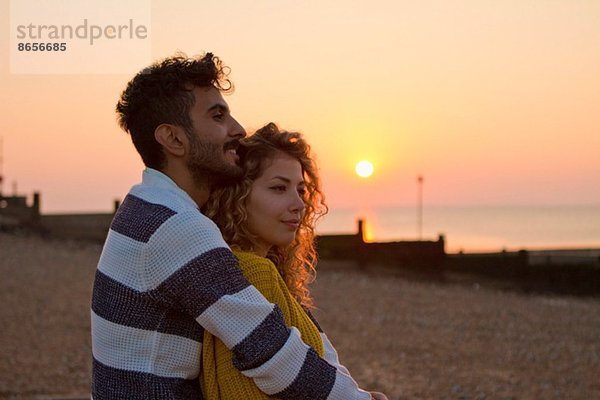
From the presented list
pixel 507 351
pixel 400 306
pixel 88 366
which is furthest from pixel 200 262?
pixel 400 306

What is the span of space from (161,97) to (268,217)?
0.53m

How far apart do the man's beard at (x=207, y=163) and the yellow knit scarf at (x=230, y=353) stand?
0.24 meters

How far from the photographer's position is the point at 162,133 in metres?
2.52

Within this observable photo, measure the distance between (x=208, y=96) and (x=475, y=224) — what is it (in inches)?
4171

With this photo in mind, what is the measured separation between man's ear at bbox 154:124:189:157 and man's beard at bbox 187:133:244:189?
23 mm

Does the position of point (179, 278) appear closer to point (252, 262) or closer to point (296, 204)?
point (252, 262)

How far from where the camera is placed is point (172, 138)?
8.29ft

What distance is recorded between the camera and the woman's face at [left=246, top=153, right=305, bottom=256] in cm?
282

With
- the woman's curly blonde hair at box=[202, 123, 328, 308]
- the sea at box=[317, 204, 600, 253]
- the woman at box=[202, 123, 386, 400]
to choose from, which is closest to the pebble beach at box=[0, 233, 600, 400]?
the woman's curly blonde hair at box=[202, 123, 328, 308]

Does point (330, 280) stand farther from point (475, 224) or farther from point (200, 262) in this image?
point (475, 224)

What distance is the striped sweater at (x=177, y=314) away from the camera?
2.27 meters

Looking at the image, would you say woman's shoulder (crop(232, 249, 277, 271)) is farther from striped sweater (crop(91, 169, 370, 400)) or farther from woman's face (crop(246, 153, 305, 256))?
woman's face (crop(246, 153, 305, 256))

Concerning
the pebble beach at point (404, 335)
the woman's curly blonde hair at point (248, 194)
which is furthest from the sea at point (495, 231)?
the woman's curly blonde hair at point (248, 194)

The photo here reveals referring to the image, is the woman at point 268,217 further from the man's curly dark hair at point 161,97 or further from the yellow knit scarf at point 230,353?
the man's curly dark hair at point 161,97
